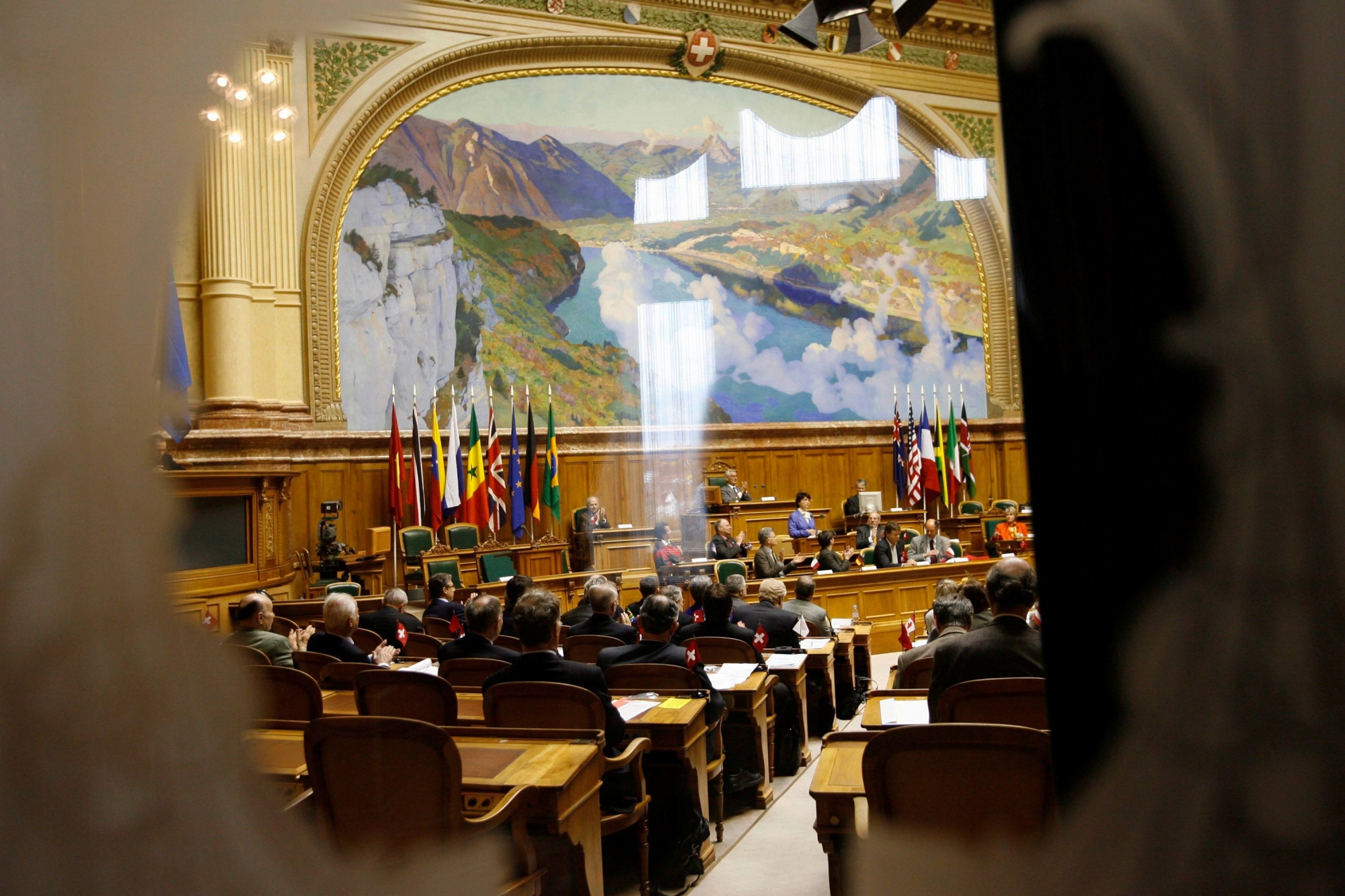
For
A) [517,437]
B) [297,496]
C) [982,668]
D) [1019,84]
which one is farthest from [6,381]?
[517,437]

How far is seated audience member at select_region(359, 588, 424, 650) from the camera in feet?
17.7

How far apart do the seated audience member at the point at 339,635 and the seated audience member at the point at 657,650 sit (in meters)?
1.16

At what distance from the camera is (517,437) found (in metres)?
11.6

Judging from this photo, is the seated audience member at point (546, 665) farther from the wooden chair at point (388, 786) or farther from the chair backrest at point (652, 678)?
the wooden chair at point (388, 786)

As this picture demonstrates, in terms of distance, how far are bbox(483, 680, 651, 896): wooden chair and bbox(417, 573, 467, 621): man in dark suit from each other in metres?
2.83

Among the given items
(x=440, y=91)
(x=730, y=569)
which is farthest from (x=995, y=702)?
(x=440, y=91)

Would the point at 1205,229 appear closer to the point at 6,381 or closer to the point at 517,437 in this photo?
the point at 6,381

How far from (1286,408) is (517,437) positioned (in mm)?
11211

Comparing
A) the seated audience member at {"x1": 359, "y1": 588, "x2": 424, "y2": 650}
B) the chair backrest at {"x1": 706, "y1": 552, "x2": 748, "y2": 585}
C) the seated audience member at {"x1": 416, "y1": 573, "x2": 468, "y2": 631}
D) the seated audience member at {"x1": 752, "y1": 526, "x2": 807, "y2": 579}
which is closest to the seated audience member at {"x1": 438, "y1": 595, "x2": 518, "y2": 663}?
the seated audience member at {"x1": 359, "y1": 588, "x2": 424, "y2": 650}

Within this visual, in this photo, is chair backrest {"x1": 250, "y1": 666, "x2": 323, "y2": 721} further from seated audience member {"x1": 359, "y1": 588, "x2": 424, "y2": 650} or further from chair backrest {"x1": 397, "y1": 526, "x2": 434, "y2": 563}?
chair backrest {"x1": 397, "y1": 526, "x2": 434, "y2": 563}

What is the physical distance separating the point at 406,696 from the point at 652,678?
124cm

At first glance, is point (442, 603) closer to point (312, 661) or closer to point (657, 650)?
point (312, 661)

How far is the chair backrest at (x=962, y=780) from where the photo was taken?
0.72 meters

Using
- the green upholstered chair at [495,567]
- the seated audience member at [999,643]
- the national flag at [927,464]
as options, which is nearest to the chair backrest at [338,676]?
the seated audience member at [999,643]
